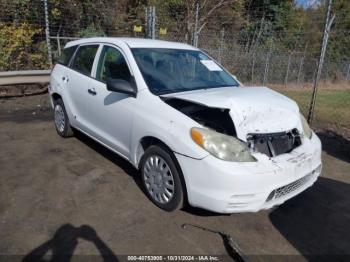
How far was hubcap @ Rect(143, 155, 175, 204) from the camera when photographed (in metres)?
3.42

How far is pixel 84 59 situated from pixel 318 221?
387 cm

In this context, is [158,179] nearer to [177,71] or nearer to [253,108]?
[253,108]

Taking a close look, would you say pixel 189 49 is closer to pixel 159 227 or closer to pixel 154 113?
pixel 154 113

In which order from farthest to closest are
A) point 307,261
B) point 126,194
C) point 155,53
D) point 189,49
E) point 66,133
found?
point 66,133
point 189,49
point 155,53
point 126,194
point 307,261

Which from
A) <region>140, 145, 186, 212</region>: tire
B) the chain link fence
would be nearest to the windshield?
<region>140, 145, 186, 212</region>: tire

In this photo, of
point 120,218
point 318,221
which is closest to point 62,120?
point 120,218

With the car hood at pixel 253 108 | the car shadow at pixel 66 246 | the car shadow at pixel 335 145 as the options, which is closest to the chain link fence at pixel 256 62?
the car shadow at pixel 335 145

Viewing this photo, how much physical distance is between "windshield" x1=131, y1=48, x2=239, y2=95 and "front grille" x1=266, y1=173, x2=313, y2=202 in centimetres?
157

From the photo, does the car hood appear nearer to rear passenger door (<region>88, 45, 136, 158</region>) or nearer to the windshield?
the windshield

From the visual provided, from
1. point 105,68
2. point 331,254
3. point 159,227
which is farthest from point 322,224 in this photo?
point 105,68

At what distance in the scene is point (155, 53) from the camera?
4.30 metres

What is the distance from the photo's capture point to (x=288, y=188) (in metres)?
3.28

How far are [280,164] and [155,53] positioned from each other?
7.09 ft

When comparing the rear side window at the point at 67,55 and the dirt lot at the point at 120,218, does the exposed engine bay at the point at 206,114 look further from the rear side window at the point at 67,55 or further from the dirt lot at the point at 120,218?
the rear side window at the point at 67,55
